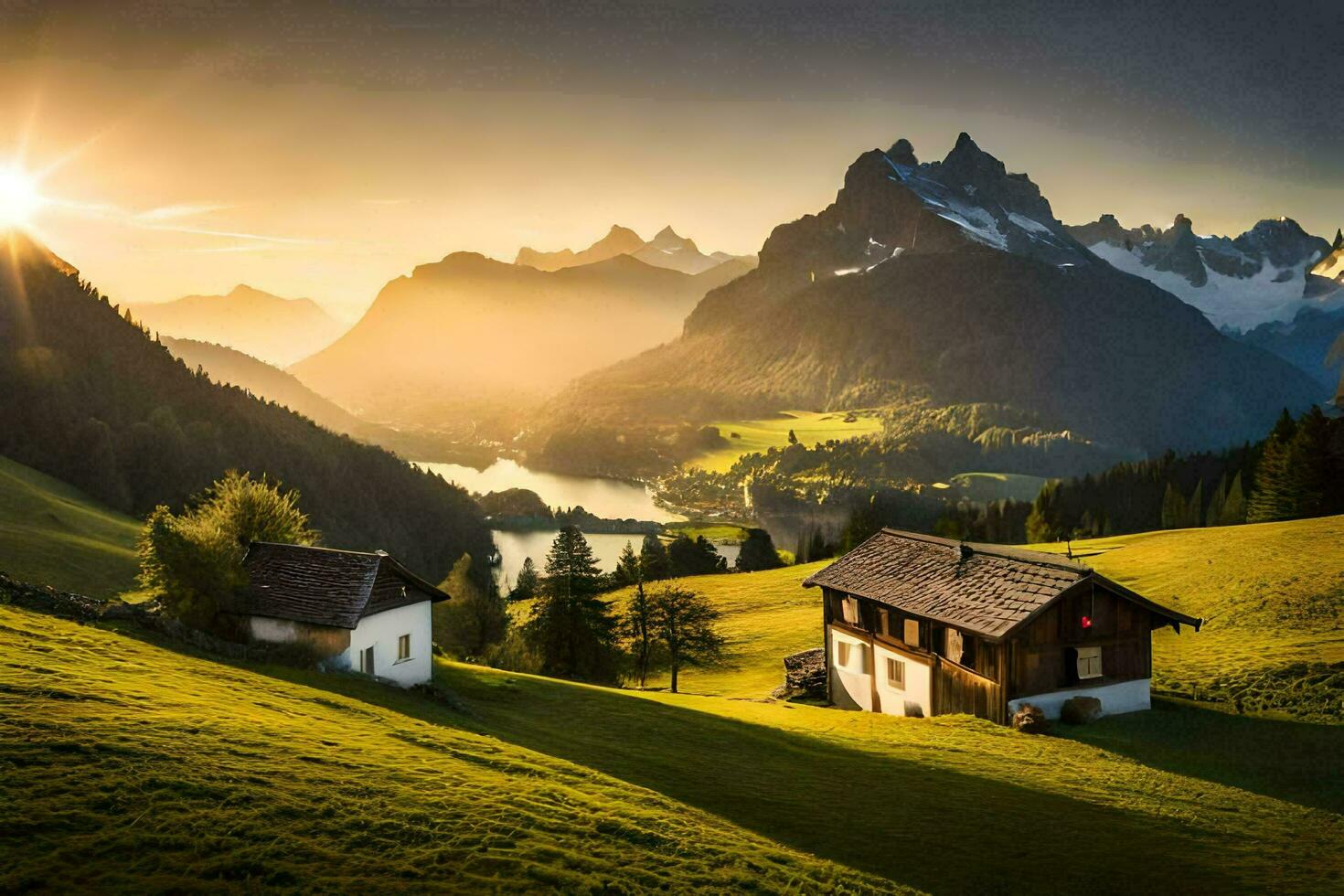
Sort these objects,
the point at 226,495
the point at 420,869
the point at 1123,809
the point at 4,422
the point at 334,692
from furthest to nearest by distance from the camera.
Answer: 1. the point at 4,422
2. the point at 226,495
3. the point at 334,692
4. the point at 1123,809
5. the point at 420,869

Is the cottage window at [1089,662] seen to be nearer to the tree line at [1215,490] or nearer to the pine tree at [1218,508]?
the tree line at [1215,490]

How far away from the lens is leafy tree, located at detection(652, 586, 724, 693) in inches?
2537

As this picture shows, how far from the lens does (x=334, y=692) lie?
30500 mm

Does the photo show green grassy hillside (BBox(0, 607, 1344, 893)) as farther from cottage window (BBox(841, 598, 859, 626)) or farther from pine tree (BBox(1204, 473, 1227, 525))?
pine tree (BBox(1204, 473, 1227, 525))

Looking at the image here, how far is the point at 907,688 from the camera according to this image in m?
45.2

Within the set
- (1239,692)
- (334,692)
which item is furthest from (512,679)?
(1239,692)

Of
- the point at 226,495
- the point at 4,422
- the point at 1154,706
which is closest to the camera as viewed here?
the point at 1154,706

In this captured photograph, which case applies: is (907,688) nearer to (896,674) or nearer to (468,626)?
(896,674)

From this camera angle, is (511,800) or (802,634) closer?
(511,800)

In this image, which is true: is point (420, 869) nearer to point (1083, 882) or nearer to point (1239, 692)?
point (1083, 882)

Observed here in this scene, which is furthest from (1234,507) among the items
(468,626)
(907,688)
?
(468,626)

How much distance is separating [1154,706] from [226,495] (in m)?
45.6

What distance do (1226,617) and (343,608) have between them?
48.6m

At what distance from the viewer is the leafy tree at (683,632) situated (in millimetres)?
64438
